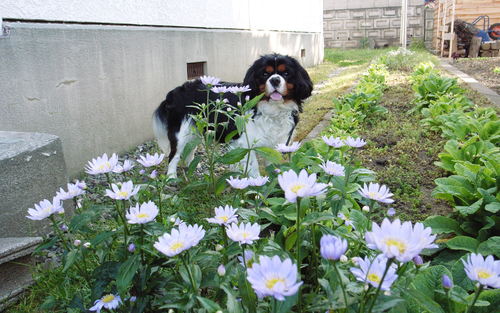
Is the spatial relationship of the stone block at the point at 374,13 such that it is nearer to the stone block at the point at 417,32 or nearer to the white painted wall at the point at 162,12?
the stone block at the point at 417,32

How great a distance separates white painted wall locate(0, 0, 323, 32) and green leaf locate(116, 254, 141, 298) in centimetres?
257

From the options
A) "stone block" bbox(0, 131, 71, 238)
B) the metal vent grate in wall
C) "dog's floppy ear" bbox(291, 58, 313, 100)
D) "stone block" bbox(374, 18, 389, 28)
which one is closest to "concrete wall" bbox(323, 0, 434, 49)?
"stone block" bbox(374, 18, 389, 28)

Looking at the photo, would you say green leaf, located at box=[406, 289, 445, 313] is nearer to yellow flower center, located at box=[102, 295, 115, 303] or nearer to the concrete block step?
yellow flower center, located at box=[102, 295, 115, 303]

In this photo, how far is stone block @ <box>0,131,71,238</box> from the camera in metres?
1.99

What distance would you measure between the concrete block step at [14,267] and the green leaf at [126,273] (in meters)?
1.01

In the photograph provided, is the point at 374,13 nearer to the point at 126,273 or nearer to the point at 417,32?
the point at 417,32

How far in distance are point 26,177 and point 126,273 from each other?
1487mm

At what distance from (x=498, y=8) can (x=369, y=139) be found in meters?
11.9

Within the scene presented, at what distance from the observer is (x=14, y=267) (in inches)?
69.4

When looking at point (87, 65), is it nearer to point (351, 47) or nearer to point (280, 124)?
point (280, 124)

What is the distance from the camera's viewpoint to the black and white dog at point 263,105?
2975 mm

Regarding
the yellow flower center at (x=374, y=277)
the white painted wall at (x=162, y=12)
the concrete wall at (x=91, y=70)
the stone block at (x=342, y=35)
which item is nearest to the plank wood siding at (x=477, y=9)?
the stone block at (x=342, y=35)

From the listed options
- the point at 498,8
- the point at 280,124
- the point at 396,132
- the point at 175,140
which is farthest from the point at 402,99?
the point at 498,8

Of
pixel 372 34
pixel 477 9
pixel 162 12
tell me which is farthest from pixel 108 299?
pixel 372 34
